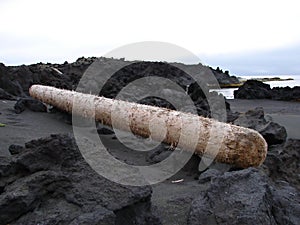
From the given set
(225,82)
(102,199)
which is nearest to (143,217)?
(102,199)

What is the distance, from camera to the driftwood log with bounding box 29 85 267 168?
3451 mm

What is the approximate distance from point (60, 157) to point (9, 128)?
3.42m

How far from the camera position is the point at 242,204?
2.24 m

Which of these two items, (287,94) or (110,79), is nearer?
(110,79)

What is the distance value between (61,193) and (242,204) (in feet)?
4.08

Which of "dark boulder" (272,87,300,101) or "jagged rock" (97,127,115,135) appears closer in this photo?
"jagged rock" (97,127,115,135)

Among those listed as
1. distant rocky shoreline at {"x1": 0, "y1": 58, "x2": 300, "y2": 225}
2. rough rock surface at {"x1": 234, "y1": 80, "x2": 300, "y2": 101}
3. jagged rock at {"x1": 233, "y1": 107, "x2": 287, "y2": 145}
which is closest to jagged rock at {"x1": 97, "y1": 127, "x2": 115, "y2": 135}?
jagged rock at {"x1": 233, "y1": 107, "x2": 287, "y2": 145}

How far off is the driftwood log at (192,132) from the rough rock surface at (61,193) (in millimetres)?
1473

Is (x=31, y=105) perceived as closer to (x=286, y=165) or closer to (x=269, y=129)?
(x=269, y=129)

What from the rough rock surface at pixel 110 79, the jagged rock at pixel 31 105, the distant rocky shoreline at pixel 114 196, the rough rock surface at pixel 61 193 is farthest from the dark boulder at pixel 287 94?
the rough rock surface at pixel 61 193

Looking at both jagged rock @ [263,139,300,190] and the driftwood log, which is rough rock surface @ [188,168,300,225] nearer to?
the driftwood log

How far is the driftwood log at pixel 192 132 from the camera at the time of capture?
345cm

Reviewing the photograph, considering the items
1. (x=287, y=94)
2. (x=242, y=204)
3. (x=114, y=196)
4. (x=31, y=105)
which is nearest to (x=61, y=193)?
(x=114, y=196)

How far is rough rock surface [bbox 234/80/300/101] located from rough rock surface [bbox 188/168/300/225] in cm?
1475
